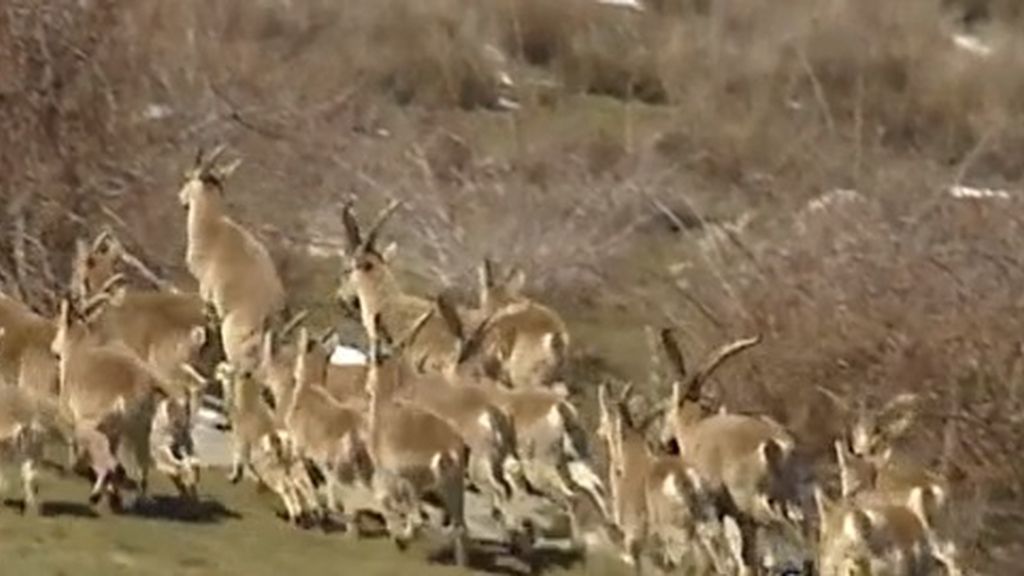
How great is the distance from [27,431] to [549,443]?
2.11 metres

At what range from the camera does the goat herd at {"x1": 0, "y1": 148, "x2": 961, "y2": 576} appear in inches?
440

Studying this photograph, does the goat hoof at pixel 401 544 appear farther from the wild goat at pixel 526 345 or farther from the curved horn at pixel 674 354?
the wild goat at pixel 526 345

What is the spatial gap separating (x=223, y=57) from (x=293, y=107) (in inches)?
45.9

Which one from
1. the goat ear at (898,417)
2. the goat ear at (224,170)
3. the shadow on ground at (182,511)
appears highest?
the goat ear at (224,170)

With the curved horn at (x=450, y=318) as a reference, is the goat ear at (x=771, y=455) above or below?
below

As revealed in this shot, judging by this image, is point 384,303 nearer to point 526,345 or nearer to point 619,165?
point 526,345

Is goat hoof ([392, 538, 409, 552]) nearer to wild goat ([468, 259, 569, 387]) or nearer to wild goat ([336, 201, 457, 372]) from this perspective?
wild goat ([336, 201, 457, 372])

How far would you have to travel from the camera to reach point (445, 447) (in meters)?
11.1

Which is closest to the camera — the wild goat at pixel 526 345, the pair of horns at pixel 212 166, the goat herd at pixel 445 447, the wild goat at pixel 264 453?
the goat herd at pixel 445 447

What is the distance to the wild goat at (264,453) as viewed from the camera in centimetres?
1167

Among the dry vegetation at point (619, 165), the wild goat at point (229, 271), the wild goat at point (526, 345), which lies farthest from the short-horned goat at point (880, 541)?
the wild goat at point (229, 271)

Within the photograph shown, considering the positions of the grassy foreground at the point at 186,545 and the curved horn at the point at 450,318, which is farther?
the curved horn at the point at 450,318

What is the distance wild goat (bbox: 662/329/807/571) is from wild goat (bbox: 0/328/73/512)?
2383 mm

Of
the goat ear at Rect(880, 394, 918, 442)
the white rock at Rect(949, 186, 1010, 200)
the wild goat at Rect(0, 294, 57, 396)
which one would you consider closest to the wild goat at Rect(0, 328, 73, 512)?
the wild goat at Rect(0, 294, 57, 396)
